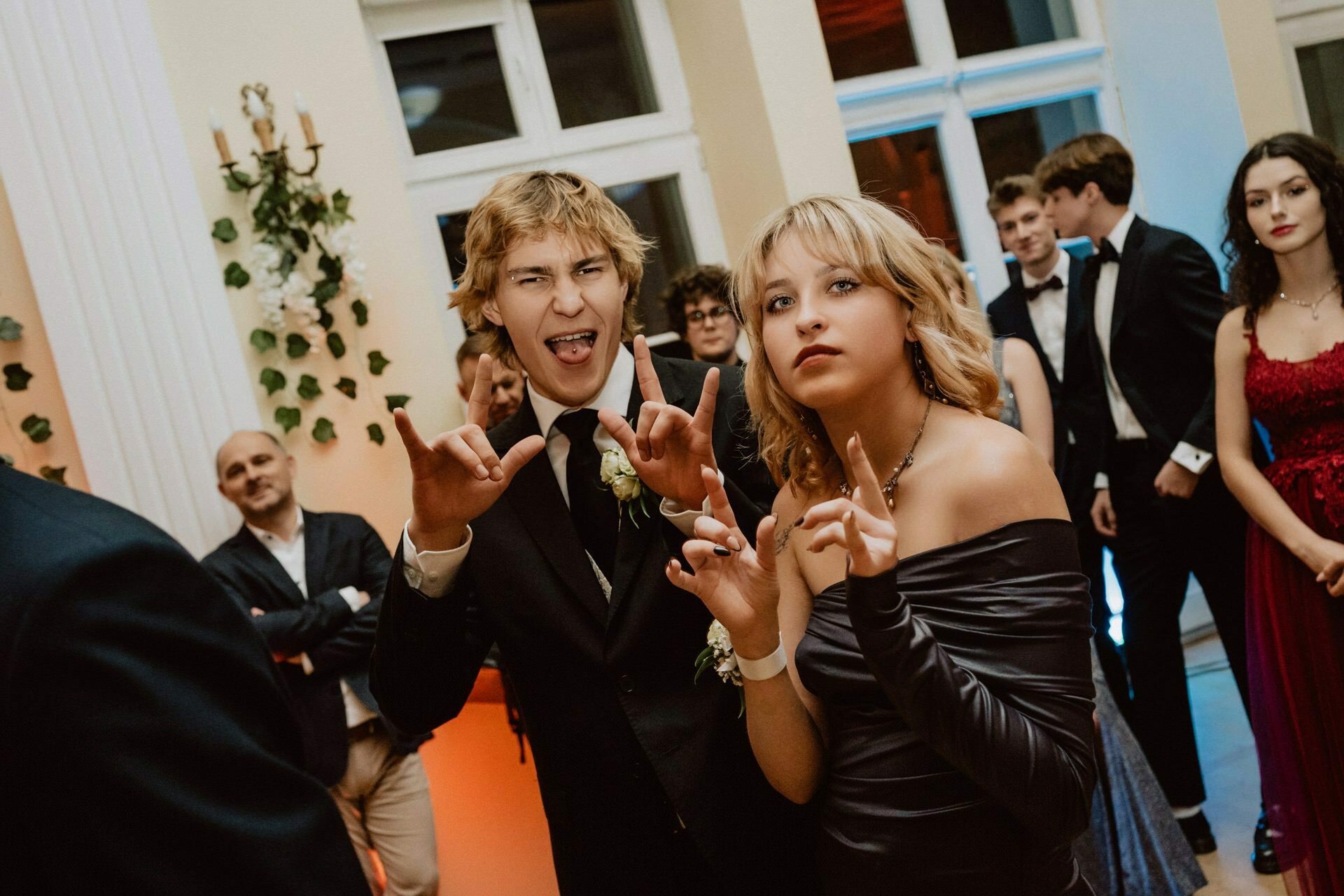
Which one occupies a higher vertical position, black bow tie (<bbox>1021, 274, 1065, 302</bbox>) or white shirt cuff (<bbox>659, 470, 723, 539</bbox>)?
black bow tie (<bbox>1021, 274, 1065, 302</bbox>)

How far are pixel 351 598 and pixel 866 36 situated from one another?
3.26m

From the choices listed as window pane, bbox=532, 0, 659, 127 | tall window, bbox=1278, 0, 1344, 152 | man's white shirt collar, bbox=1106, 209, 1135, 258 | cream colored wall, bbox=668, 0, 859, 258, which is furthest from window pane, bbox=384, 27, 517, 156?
tall window, bbox=1278, 0, 1344, 152

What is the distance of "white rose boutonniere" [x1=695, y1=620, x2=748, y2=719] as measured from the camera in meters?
1.49

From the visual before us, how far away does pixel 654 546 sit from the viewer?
160cm

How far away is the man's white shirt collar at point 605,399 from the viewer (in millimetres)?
1745

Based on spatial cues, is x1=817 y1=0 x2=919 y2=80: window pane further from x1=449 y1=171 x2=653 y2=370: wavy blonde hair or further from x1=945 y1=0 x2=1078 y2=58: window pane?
x1=449 y1=171 x2=653 y2=370: wavy blonde hair

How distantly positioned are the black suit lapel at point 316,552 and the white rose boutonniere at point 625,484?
1.93 metres

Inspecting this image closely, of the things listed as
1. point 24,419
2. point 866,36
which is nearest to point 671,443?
point 24,419

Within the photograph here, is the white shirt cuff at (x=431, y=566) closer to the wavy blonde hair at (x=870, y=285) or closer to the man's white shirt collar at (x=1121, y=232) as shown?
the wavy blonde hair at (x=870, y=285)

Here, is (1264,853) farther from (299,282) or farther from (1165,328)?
(299,282)

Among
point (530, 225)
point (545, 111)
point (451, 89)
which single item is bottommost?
Answer: point (530, 225)

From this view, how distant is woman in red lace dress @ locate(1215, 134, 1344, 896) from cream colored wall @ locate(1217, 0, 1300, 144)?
219 centimetres

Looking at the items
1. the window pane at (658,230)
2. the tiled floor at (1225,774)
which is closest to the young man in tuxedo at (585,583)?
the tiled floor at (1225,774)

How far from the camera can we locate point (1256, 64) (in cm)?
454
